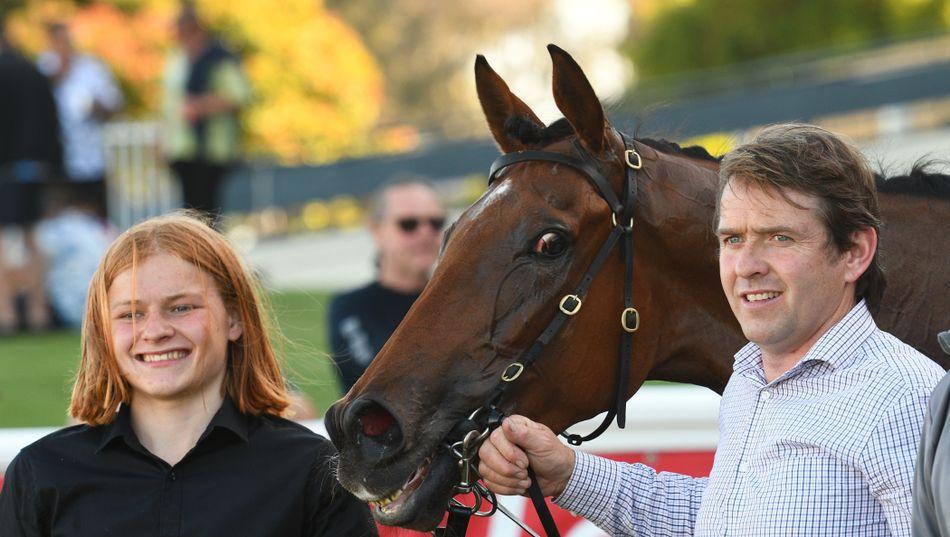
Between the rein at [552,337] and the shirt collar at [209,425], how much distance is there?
46 cm

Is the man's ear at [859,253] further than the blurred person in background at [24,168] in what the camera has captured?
No

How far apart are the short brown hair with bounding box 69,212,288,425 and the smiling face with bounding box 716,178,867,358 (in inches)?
43.3

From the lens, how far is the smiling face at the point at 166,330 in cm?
266

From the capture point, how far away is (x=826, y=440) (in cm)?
215

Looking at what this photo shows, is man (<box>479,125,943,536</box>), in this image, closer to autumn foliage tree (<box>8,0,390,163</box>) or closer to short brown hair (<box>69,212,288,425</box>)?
short brown hair (<box>69,212,288,425</box>)

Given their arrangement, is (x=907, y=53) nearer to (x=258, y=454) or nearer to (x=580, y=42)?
(x=258, y=454)

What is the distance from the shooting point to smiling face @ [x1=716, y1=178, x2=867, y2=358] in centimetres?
226

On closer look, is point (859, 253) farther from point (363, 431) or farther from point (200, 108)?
point (200, 108)

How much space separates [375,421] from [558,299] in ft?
1.63

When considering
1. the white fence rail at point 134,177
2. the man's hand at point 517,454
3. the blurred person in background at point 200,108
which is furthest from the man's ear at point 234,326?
the white fence rail at point 134,177

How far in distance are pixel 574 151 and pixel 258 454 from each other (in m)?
0.98

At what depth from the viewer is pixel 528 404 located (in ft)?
9.02

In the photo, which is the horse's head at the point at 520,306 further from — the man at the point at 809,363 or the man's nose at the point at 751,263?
the man's nose at the point at 751,263

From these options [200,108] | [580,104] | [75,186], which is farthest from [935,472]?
[75,186]
